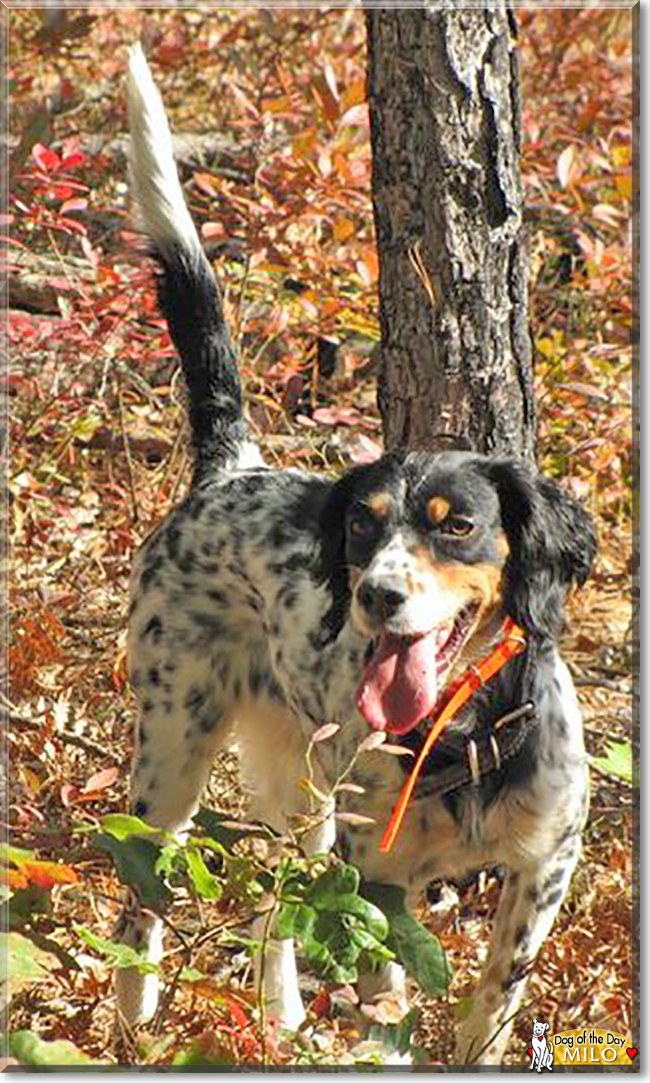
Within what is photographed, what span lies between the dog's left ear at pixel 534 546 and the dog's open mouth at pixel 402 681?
0.23 m

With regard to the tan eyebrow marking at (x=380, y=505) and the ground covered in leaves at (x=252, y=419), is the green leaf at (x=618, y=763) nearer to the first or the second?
the ground covered in leaves at (x=252, y=419)

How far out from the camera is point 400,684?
3.74 meters

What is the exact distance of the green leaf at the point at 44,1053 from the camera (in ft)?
9.16

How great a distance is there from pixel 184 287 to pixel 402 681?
4.70 ft

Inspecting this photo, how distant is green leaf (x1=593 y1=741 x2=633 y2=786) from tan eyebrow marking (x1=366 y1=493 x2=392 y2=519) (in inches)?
50.4

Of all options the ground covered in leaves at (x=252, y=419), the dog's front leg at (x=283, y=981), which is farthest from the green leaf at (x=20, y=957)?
the dog's front leg at (x=283, y=981)

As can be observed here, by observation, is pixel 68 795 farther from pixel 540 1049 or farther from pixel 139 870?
pixel 540 1049

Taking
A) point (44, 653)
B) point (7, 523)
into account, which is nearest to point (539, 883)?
point (44, 653)

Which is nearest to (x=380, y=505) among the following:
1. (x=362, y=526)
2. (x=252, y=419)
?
(x=362, y=526)

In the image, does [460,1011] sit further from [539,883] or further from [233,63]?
[233,63]

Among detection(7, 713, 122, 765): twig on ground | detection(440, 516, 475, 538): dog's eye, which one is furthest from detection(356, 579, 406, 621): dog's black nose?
detection(7, 713, 122, 765): twig on ground

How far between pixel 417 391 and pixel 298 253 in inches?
57.8

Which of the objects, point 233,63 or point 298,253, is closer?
point 298,253

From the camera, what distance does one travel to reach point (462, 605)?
150 inches
